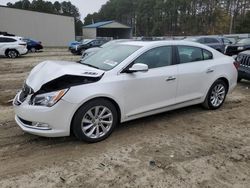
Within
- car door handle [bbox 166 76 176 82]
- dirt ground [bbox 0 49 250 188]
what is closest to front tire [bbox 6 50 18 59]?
dirt ground [bbox 0 49 250 188]

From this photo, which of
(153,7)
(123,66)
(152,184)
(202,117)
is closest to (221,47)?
(202,117)

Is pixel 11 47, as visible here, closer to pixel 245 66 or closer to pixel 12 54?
pixel 12 54

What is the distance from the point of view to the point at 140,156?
3.91 m

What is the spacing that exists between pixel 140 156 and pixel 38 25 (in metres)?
42.3

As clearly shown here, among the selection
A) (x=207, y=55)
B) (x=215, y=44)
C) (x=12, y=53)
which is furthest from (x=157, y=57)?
(x=12, y=53)

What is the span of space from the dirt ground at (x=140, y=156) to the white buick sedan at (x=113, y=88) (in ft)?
1.00

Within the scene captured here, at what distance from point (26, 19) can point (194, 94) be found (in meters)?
40.5

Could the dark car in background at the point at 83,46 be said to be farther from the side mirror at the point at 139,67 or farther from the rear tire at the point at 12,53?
the side mirror at the point at 139,67

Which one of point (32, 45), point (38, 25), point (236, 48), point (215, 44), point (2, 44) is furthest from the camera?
point (38, 25)

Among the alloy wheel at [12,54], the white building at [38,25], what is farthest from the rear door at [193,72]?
the white building at [38,25]

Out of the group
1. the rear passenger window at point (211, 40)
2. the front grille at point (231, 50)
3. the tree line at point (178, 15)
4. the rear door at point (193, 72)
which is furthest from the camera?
the tree line at point (178, 15)

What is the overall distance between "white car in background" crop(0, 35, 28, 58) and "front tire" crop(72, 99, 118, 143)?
1672 centimetres

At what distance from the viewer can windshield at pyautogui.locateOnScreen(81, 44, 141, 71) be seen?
4734 millimetres

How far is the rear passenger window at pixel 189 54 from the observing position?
5.36m
